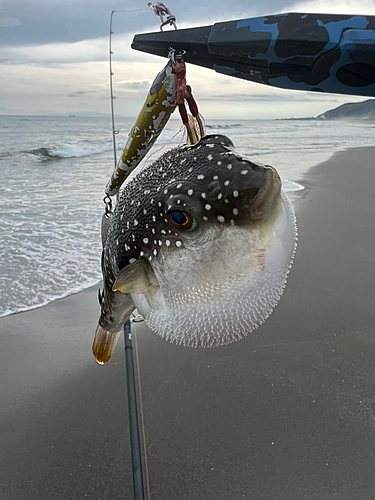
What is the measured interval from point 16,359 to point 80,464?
3.37 ft

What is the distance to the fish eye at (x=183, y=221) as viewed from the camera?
72cm

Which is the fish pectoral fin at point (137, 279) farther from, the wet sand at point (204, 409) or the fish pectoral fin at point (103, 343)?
the wet sand at point (204, 409)

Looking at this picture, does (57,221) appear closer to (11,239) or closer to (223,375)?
(11,239)

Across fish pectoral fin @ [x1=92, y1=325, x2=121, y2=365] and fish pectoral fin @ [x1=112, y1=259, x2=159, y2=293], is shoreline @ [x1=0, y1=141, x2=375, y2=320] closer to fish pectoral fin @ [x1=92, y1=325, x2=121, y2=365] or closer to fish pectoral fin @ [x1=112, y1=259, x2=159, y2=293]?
fish pectoral fin @ [x1=92, y1=325, x2=121, y2=365]

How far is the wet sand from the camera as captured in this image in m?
2.10

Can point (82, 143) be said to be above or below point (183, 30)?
below

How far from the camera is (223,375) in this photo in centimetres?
270

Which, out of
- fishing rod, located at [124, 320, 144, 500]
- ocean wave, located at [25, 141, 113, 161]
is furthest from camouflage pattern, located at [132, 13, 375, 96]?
ocean wave, located at [25, 141, 113, 161]

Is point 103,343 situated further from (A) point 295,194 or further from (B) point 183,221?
(A) point 295,194

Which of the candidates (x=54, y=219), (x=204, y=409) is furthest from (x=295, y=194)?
(x=204, y=409)

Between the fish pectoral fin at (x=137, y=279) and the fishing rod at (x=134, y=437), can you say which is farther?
the fishing rod at (x=134, y=437)

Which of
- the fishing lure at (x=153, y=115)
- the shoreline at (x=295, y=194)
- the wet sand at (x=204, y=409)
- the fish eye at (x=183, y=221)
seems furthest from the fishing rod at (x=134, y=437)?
the shoreline at (x=295, y=194)

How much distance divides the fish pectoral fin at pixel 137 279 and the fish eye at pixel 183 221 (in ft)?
0.46

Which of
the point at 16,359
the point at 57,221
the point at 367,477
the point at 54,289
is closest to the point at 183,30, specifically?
the point at 367,477
